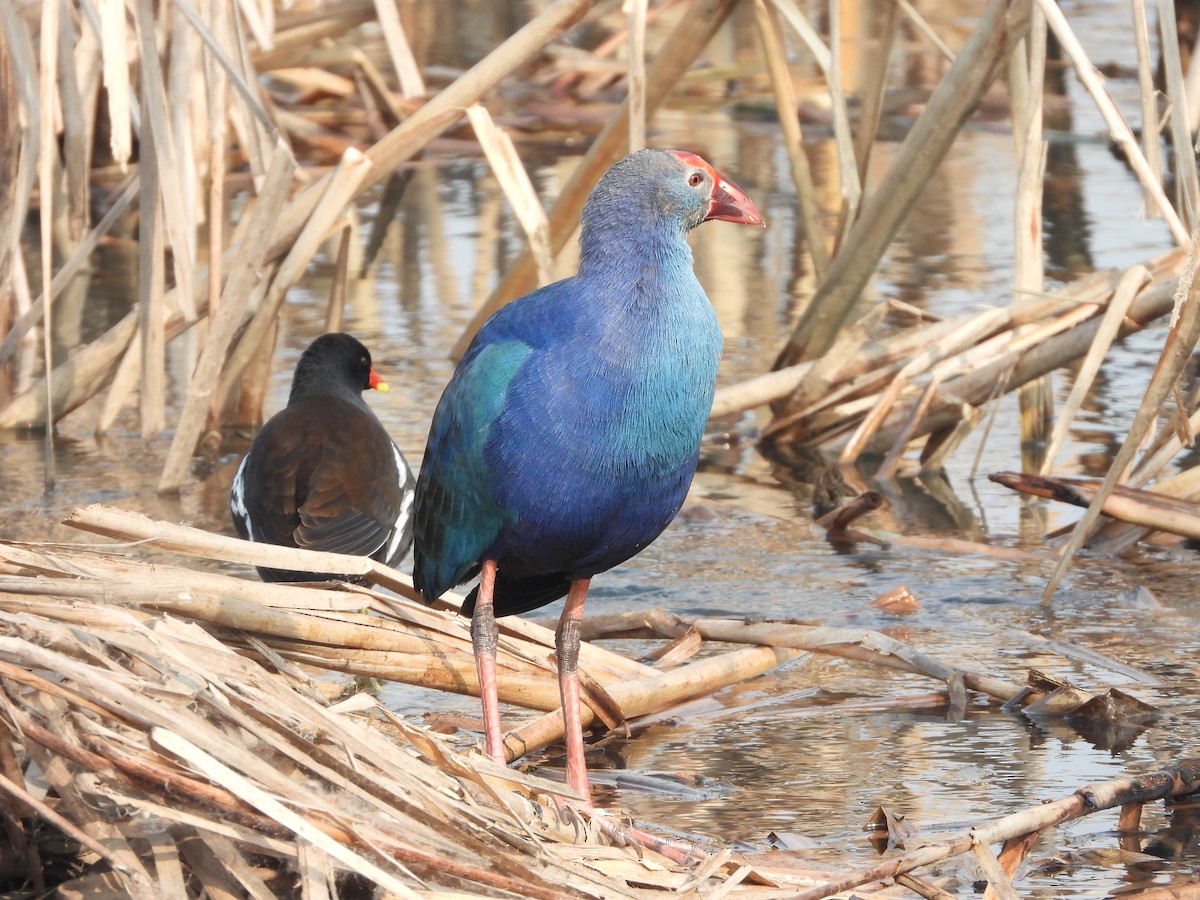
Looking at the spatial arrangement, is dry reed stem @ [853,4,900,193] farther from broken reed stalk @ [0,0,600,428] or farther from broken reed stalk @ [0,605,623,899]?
broken reed stalk @ [0,605,623,899]

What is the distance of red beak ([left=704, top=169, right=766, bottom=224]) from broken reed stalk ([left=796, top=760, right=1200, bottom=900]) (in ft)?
3.66

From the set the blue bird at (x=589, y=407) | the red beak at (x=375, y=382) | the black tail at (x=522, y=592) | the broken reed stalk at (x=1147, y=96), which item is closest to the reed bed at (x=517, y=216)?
the red beak at (x=375, y=382)

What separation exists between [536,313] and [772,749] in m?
0.97

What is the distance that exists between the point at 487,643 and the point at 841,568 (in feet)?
5.31

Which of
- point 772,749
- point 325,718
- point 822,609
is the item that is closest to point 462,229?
point 822,609

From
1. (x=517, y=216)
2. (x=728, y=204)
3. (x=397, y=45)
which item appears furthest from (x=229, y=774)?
(x=517, y=216)

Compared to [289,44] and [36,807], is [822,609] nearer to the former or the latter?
[36,807]

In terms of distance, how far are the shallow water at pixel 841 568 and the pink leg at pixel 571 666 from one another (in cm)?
15

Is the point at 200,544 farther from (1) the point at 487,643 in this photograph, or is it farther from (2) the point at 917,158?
(2) the point at 917,158

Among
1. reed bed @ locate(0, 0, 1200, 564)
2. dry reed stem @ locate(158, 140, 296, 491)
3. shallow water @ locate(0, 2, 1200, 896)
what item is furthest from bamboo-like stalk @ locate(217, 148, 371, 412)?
shallow water @ locate(0, 2, 1200, 896)

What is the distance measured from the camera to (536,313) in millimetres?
2896

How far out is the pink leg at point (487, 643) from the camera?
9.87ft

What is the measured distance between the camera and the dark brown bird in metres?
4.12

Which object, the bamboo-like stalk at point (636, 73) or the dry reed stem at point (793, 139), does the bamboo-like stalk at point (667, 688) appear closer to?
the bamboo-like stalk at point (636, 73)
